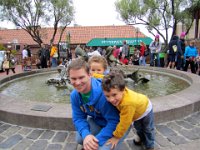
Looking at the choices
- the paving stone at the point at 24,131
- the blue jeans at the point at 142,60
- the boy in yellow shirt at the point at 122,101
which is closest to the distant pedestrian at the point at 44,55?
the blue jeans at the point at 142,60

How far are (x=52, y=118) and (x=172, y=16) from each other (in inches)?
785

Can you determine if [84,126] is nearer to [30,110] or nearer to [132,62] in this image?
[30,110]

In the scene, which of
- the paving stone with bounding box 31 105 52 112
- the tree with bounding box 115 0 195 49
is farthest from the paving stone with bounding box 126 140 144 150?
the tree with bounding box 115 0 195 49

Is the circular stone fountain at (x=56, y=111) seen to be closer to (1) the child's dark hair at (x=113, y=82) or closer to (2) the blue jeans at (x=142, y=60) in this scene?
(1) the child's dark hair at (x=113, y=82)

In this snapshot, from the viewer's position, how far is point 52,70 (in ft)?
35.2

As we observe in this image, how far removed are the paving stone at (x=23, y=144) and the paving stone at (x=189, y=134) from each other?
7.36ft

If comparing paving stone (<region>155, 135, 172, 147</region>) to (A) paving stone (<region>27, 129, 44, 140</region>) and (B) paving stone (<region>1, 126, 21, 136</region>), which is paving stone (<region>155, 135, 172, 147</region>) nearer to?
(A) paving stone (<region>27, 129, 44, 140</region>)

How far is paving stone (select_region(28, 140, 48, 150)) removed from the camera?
10.9ft

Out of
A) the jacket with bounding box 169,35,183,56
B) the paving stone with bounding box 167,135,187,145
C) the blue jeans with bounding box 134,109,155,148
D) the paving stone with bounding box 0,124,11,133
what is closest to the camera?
the blue jeans with bounding box 134,109,155,148

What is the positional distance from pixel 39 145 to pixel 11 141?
0.46 metres

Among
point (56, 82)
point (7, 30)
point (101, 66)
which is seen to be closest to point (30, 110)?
point (101, 66)

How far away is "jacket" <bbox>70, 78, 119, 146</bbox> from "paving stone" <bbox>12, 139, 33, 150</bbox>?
1.10 m

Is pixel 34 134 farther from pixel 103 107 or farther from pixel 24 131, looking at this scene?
pixel 103 107

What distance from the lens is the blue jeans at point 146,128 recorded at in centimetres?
288
